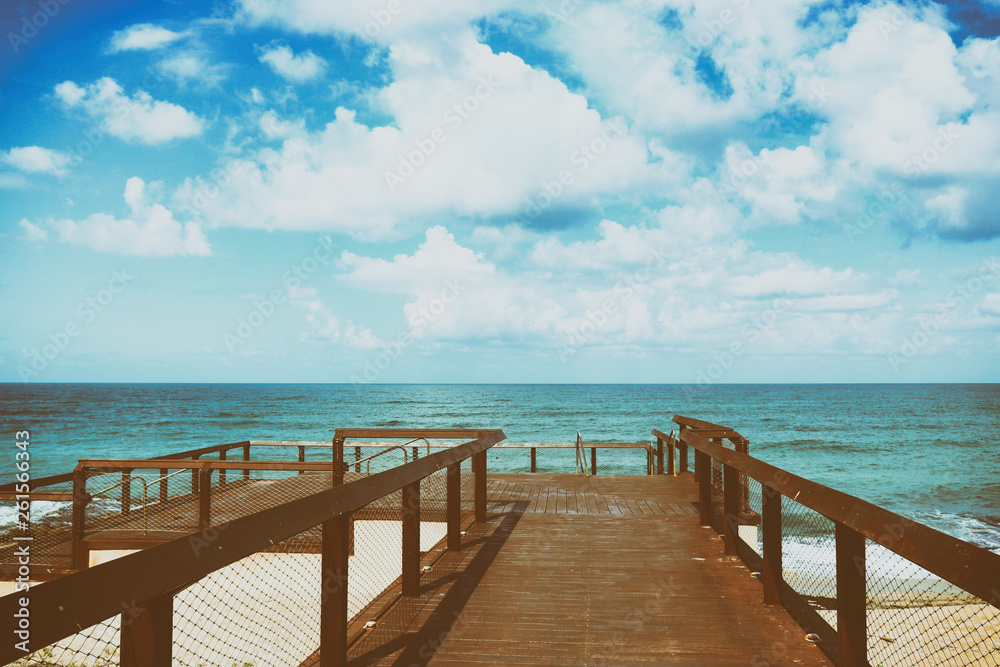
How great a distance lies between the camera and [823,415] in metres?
65.1

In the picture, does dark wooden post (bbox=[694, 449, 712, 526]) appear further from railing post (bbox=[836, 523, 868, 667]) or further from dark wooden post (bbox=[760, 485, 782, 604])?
railing post (bbox=[836, 523, 868, 667])

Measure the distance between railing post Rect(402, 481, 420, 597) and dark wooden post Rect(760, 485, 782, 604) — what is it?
2.42 meters

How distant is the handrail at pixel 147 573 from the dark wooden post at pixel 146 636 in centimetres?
8

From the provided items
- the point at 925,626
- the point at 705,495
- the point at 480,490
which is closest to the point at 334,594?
the point at 480,490

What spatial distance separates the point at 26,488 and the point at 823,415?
70.0 m

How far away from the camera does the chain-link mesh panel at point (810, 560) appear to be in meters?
10.6

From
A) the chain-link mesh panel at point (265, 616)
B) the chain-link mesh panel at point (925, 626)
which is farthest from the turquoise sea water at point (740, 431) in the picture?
the chain-link mesh panel at point (265, 616)

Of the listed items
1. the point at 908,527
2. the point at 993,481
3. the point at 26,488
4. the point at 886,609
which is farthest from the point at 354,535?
the point at 993,481

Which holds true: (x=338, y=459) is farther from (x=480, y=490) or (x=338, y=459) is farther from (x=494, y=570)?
(x=494, y=570)

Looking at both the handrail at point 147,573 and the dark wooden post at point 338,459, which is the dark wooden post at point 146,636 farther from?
the dark wooden post at point 338,459

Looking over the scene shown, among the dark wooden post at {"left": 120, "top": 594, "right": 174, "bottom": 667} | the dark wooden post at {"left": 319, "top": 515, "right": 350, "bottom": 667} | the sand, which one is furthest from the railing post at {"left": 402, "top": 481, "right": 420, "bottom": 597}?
the sand

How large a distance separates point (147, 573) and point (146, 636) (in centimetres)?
25

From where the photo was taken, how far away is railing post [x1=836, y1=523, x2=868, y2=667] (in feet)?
10.2

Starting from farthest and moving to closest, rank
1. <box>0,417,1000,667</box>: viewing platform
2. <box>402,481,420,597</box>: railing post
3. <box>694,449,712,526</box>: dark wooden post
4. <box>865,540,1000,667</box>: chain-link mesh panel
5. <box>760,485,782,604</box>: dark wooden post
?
<box>865,540,1000,667</box>: chain-link mesh panel
<box>694,449,712,526</box>: dark wooden post
<box>402,481,420,597</box>: railing post
<box>760,485,782,604</box>: dark wooden post
<box>0,417,1000,667</box>: viewing platform
